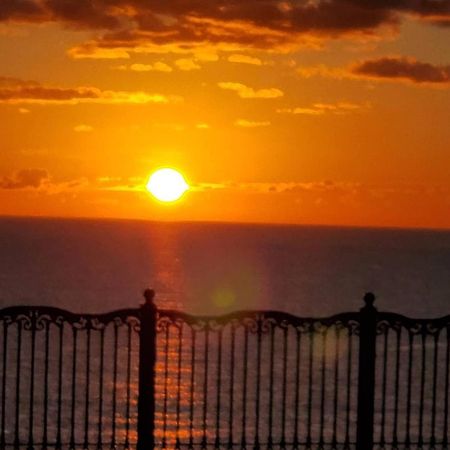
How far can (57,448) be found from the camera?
14031 millimetres

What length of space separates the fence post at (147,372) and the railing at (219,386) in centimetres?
→ 1

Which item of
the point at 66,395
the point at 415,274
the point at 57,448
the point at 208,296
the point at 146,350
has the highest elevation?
the point at 415,274

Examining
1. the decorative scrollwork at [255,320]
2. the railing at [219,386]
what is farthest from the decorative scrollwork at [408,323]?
the decorative scrollwork at [255,320]

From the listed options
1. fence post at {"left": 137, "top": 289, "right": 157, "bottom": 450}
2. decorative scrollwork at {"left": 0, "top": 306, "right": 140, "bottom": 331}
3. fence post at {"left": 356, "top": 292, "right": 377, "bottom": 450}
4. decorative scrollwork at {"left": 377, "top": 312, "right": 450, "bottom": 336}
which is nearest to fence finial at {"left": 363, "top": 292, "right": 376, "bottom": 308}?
fence post at {"left": 356, "top": 292, "right": 377, "bottom": 450}

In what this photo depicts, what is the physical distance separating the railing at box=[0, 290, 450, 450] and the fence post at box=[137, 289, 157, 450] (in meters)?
0.01

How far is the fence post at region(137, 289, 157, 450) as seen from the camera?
13984 millimetres

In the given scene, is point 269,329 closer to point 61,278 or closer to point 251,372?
point 251,372

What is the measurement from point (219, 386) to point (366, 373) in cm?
Answer: 206

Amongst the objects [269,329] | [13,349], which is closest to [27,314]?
[269,329]

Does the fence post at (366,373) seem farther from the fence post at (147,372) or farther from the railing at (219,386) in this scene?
the fence post at (147,372)

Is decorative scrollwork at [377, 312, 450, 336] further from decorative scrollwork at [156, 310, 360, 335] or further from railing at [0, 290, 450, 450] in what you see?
decorative scrollwork at [156, 310, 360, 335]

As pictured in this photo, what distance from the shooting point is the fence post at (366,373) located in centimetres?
1420

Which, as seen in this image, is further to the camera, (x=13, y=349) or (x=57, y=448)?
(x=13, y=349)

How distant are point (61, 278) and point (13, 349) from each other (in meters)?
72.3
